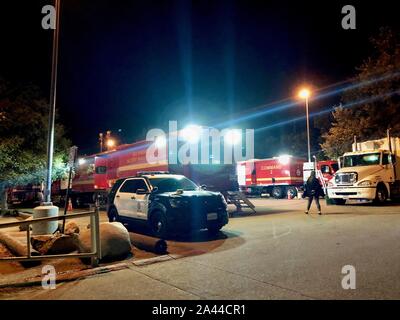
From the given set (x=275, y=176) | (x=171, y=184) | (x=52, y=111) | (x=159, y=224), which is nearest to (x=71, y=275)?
(x=159, y=224)

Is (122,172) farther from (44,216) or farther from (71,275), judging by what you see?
(71,275)

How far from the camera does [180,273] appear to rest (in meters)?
6.07

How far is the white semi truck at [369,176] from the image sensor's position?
16.1 m

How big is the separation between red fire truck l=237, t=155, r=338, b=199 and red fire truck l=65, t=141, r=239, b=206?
12.2 metres

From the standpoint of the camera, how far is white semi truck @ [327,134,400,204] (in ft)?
52.9

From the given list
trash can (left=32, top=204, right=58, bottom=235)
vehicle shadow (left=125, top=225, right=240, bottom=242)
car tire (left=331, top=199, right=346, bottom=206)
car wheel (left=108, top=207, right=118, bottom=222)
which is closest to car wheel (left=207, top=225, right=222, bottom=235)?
vehicle shadow (left=125, top=225, right=240, bottom=242)

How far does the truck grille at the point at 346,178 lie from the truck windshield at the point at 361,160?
1181mm

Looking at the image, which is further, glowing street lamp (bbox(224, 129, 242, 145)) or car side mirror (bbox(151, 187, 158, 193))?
glowing street lamp (bbox(224, 129, 242, 145))

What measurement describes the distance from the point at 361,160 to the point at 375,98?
10.3 meters

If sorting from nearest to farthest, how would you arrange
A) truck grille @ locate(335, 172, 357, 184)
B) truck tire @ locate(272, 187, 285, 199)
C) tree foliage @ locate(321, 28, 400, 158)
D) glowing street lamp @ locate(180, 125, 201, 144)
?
glowing street lamp @ locate(180, 125, 201, 144)
truck grille @ locate(335, 172, 357, 184)
tree foliage @ locate(321, 28, 400, 158)
truck tire @ locate(272, 187, 285, 199)

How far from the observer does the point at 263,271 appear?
593 centimetres

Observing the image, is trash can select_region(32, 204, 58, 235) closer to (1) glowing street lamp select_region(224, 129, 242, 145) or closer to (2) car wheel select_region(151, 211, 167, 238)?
(2) car wheel select_region(151, 211, 167, 238)
